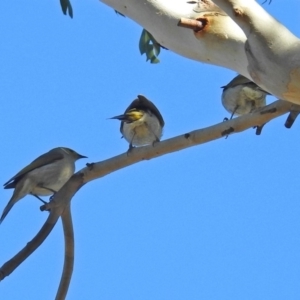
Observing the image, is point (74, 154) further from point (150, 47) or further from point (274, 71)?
point (274, 71)

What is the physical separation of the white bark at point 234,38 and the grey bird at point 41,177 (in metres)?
3.18

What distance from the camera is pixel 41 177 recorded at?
6.77 m

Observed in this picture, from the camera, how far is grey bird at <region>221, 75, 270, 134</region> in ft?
19.3

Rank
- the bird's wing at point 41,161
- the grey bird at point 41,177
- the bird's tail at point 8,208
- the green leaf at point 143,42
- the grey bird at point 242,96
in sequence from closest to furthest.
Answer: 1. the green leaf at point 143,42
2. the grey bird at point 242,96
3. the bird's tail at point 8,208
4. the grey bird at point 41,177
5. the bird's wing at point 41,161

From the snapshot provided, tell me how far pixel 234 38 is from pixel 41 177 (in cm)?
395

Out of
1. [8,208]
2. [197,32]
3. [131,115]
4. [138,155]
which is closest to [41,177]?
[8,208]

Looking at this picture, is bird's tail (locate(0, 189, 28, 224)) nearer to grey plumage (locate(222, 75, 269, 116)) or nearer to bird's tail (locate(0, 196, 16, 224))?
bird's tail (locate(0, 196, 16, 224))

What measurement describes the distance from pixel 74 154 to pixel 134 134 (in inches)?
60.9

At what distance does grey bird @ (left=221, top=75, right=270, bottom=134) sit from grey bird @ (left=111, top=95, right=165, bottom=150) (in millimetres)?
524

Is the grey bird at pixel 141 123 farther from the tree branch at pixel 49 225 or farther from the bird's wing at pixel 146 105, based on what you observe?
the tree branch at pixel 49 225

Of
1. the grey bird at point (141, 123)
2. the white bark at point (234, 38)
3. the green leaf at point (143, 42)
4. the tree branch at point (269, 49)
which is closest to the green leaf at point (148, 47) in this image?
the green leaf at point (143, 42)

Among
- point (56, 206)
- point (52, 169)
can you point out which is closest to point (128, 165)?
point (56, 206)

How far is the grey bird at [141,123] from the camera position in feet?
19.5

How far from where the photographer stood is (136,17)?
11.6 feet
